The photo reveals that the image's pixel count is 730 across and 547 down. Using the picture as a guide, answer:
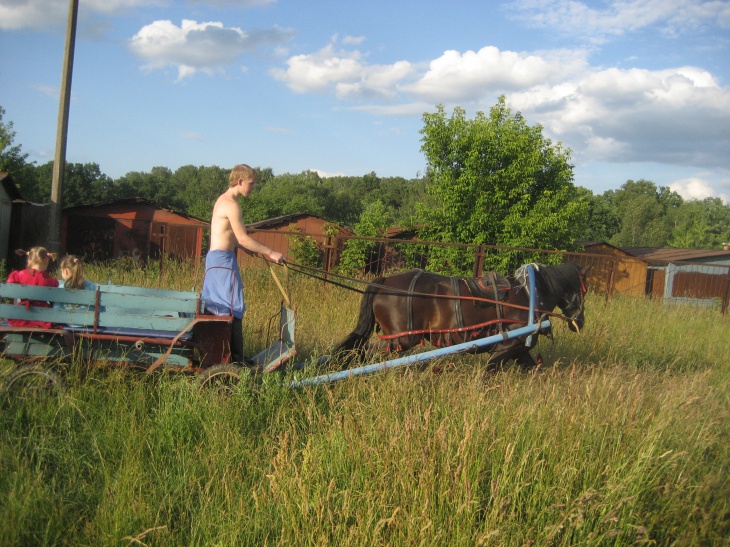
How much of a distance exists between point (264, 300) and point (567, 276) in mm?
4913

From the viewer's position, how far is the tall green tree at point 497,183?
70.7 ft

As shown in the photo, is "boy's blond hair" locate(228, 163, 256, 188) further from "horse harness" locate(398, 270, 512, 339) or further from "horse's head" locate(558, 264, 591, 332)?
"horse's head" locate(558, 264, 591, 332)

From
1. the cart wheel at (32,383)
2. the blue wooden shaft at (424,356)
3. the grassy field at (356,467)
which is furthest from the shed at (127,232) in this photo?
the grassy field at (356,467)

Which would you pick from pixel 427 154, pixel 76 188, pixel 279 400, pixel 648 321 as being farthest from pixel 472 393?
pixel 76 188

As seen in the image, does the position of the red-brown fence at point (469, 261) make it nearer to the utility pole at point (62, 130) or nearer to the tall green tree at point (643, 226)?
the utility pole at point (62, 130)

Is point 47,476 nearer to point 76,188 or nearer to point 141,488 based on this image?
point 141,488

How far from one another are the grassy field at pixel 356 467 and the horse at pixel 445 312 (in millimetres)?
1058

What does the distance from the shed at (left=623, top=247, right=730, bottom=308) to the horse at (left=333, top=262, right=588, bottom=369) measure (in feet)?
28.1

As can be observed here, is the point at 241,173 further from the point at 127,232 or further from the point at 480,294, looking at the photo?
the point at 127,232

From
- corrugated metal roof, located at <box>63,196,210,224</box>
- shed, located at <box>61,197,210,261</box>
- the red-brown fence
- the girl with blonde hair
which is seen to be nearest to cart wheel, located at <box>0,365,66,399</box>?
the girl with blonde hair

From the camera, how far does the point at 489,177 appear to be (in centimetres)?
2191

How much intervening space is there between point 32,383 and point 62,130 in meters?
9.30

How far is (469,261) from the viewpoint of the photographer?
18906mm

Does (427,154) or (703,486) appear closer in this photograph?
(703,486)
